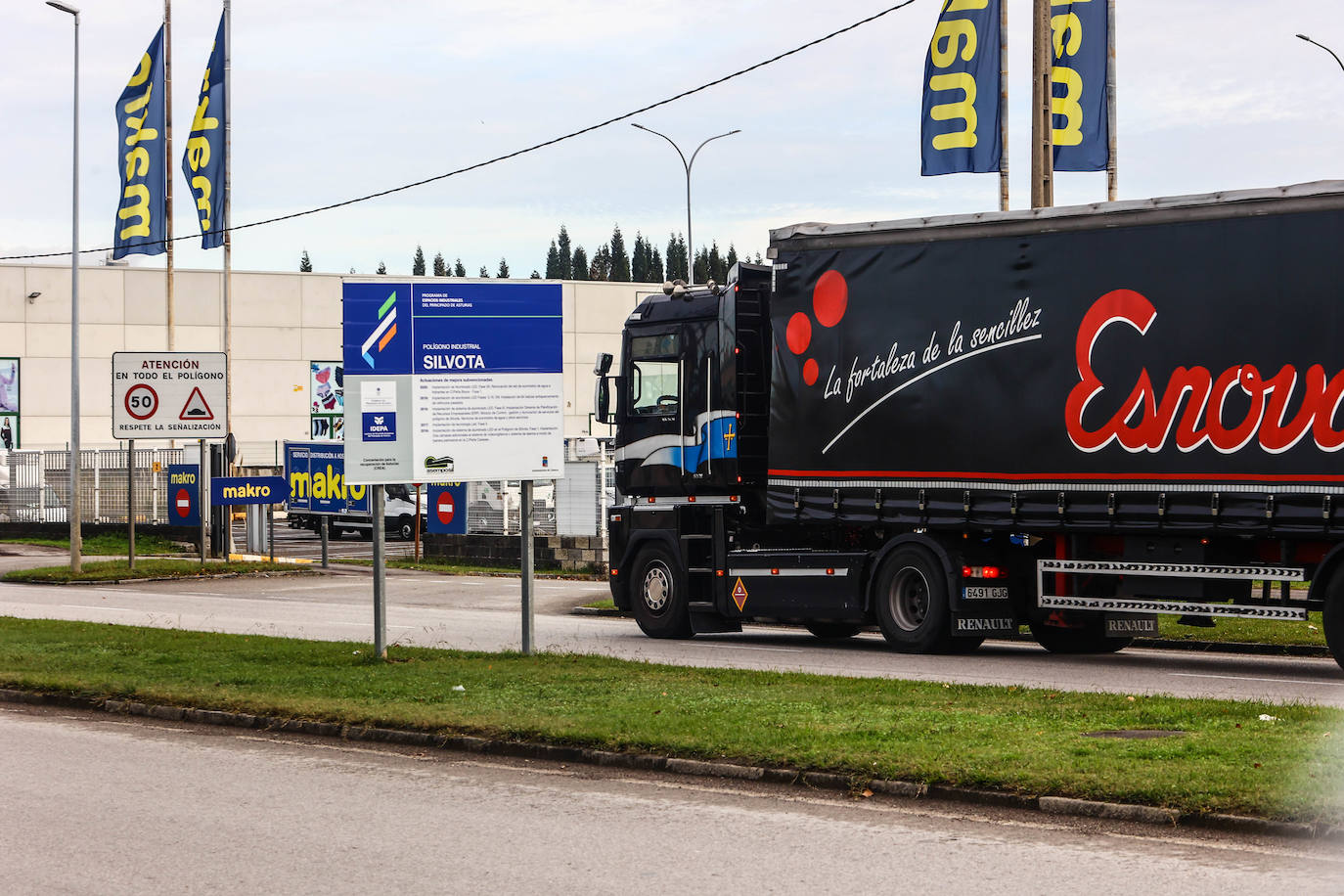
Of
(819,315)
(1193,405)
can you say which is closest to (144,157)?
(819,315)

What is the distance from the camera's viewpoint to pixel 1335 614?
46.9 ft

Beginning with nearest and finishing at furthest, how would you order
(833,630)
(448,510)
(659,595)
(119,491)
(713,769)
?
(713,769) → (659,595) → (833,630) → (448,510) → (119,491)

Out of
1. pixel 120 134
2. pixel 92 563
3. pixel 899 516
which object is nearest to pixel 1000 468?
pixel 899 516

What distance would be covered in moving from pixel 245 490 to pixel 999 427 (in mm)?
19428

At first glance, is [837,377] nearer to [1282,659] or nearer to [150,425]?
[1282,659]

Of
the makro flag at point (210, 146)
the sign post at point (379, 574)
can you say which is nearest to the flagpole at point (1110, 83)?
the sign post at point (379, 574)

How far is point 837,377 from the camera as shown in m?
17.9

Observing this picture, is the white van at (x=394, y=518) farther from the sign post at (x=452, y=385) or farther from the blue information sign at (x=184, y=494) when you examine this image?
the sign post at (x=452, y=385)

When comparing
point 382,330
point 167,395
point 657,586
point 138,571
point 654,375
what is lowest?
point 138,571

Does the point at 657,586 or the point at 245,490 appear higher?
the point at 245,490

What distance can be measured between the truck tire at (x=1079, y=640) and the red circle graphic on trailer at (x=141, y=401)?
19559mm

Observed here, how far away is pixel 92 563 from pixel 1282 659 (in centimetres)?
2391

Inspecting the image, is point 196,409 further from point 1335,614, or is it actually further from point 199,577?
point 1335,614

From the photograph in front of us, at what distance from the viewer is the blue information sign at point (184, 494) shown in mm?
36156
